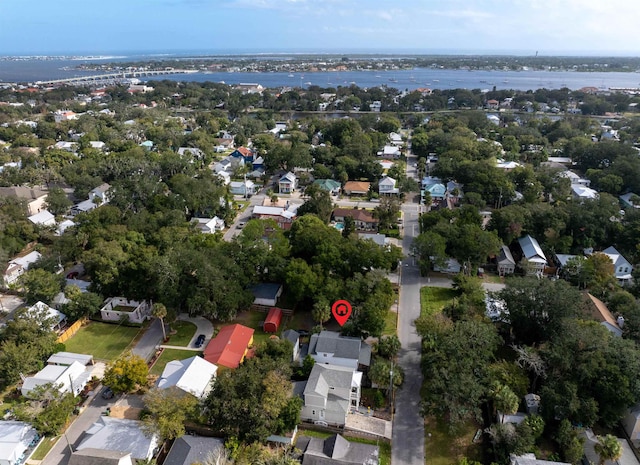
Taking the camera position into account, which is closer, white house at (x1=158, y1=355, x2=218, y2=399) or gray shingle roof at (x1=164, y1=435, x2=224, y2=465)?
gray shingle roof at (x1=164, y1=435, x2=224, y2=465)

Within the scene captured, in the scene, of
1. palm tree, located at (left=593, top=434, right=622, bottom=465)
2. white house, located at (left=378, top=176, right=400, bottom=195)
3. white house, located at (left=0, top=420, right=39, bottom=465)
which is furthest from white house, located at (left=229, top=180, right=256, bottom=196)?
palm tree, located at (left=593, top=434, right=622, bottom=465)

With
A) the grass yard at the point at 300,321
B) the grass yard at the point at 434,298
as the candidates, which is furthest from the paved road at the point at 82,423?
the grass yard at the point at 434,298

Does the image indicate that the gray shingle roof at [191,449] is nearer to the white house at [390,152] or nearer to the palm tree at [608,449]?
the palm tree at [608,449]

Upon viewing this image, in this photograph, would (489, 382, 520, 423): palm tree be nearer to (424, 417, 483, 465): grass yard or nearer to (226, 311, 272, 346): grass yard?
(424, 417, 483, 465): grass yard

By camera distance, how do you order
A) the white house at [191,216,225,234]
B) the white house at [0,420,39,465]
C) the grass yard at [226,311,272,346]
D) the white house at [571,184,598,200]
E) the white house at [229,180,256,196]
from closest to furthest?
1. the white house at [0,420,39,465]
2. the grass yard at [226,311,272,346]
3. the white house at [191,216,225,234]
4. the white house at [571,184,598,200]
5. the white house at [229,180,256,196]

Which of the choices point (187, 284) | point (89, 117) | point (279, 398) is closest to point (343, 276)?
point (187, 284)

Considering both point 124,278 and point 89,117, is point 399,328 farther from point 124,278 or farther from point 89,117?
point 89,117
